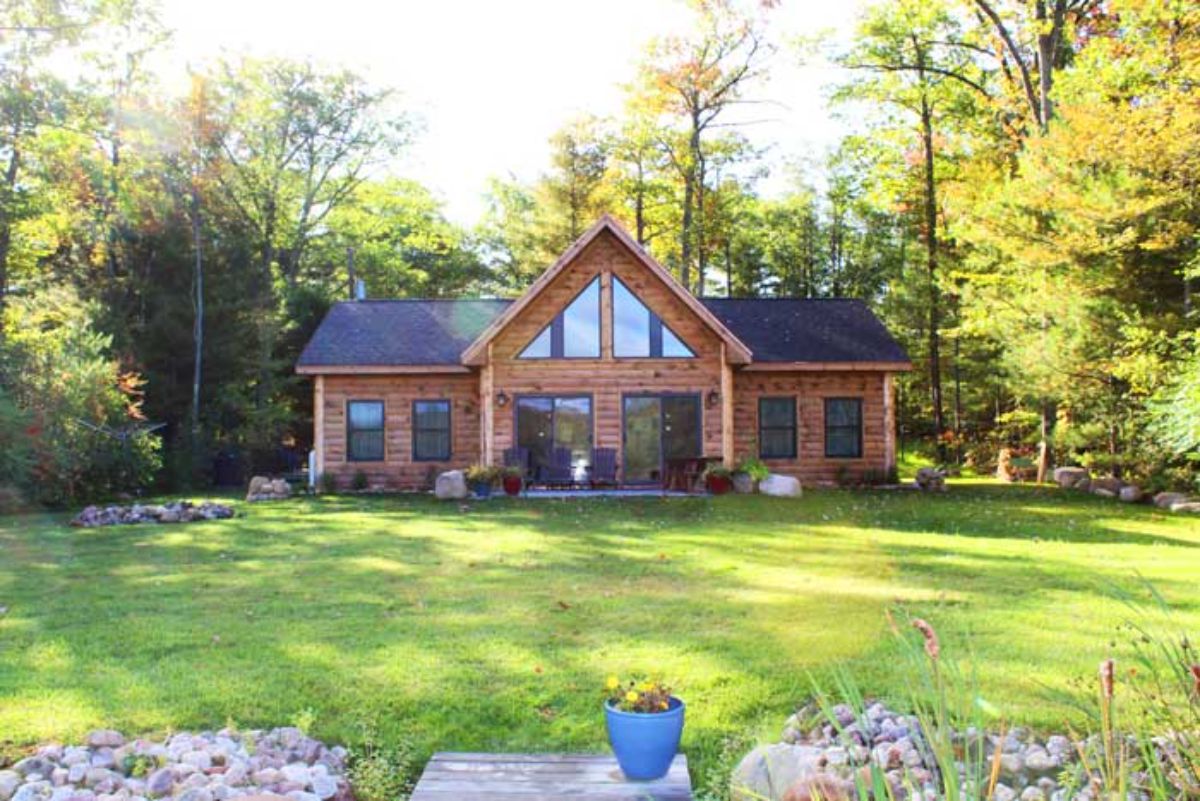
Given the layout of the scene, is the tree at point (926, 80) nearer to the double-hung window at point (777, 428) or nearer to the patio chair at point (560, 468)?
the double-hung window at point (777, 428)

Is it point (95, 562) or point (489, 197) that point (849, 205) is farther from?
point (95, 562)

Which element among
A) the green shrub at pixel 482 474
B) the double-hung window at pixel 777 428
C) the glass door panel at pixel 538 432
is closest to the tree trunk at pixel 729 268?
the double-hung window at pixel 777 428

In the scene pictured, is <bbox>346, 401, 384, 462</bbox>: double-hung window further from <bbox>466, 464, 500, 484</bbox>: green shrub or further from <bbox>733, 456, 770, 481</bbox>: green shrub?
<bbox>733, 456, 770, 481</bbox>: green shrub

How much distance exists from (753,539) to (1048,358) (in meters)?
9.60

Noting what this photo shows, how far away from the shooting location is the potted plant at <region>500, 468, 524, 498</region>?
17281mm

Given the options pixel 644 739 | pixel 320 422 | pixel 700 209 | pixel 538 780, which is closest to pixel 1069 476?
pixel 700 209

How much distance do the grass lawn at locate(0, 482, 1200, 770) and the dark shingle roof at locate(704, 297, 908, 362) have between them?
23.3ft

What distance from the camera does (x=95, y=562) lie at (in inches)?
394

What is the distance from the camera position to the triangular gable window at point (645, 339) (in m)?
18.3

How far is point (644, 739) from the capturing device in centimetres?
404

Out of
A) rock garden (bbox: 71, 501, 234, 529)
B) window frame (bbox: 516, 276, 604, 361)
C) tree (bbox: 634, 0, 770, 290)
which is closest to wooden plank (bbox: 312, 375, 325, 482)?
window frame (bbox: 516, 276, 604, 361)

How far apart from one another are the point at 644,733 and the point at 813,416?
1662 cm

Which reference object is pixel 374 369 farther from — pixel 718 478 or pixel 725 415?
pixel 718 478

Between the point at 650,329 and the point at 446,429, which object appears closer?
the point at 650,329
